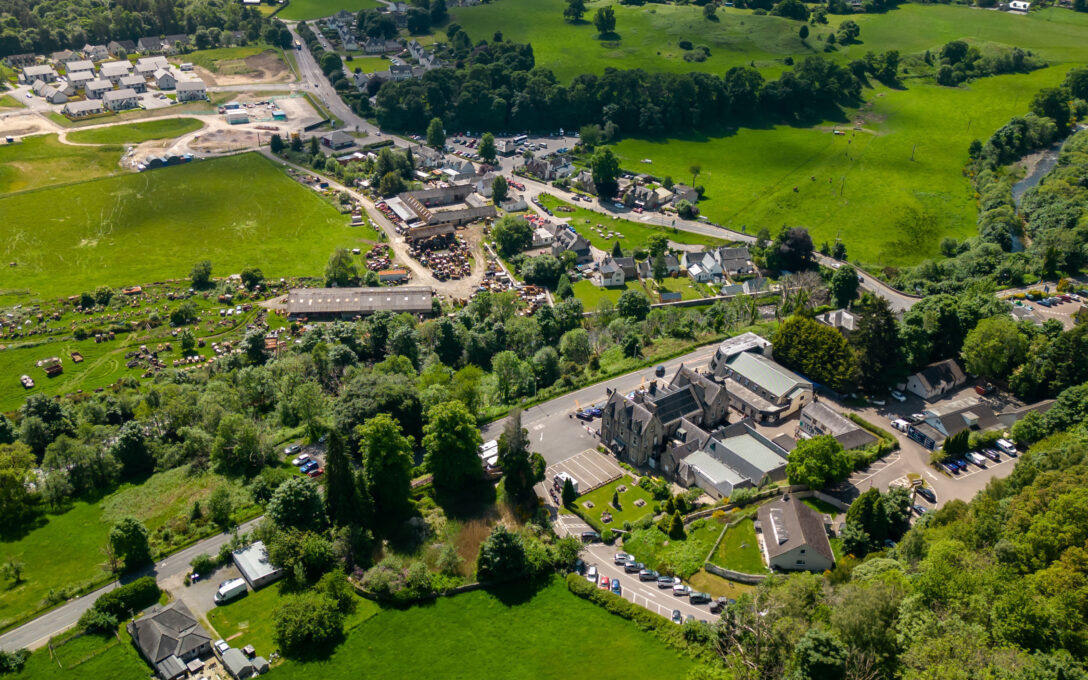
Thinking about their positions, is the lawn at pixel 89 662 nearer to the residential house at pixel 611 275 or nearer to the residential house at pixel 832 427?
the residential house at pixel 832 427

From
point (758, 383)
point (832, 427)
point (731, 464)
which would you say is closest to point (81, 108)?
point (758, 383)

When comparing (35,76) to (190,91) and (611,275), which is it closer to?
(190,91)

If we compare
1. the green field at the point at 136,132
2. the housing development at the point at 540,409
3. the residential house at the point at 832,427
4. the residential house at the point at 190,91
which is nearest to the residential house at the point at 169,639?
the housing development at the point at 540,409

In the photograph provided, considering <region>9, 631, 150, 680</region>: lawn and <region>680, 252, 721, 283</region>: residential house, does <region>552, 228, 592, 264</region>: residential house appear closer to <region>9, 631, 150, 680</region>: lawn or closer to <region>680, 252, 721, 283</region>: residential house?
<region>680, 252, 721, 283</region>: residential house

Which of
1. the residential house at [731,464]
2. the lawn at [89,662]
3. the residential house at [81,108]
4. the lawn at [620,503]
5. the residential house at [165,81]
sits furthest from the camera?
the residential house at [165,81]

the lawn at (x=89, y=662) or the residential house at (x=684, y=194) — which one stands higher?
the residential house at (x=684, y=194)
